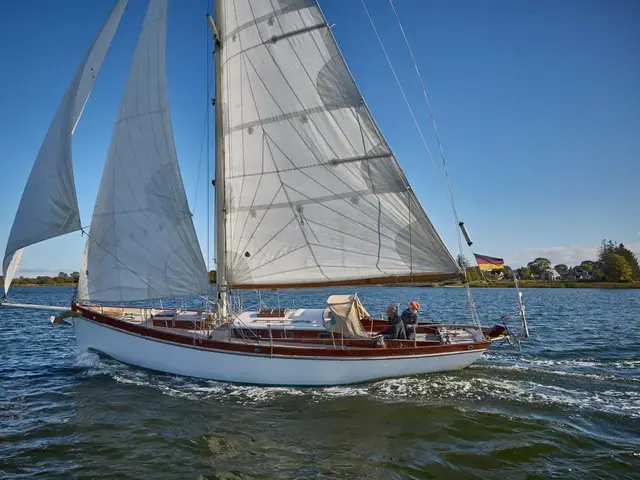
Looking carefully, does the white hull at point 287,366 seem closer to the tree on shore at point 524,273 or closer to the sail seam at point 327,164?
the sail seam at point 327,164

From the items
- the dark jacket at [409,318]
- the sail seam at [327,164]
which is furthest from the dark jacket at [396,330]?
the sail seam at [327,164]

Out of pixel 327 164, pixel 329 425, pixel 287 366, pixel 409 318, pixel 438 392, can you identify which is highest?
pixel 327 164

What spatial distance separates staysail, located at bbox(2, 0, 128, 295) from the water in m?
4.51

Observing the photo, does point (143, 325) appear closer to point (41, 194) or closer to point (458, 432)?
point (41, 194)

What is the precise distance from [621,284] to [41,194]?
→ 100654mm


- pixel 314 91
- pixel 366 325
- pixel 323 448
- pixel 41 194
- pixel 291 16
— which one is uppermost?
pixel 291 16

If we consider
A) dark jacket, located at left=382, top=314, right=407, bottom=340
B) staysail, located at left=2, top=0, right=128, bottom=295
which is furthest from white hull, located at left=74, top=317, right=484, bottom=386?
staysail, located at left=2, top=0, right=128, bottom=295

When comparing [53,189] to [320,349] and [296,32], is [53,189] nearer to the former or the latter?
[296,32]

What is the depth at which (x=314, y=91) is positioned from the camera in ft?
45.0

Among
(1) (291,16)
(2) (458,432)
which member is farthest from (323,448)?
(1) (291,16)

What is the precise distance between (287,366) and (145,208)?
678 cm

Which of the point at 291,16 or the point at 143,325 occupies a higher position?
the point at 291,16

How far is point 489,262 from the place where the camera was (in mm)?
13320

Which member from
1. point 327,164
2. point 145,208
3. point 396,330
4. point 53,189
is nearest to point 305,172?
point 327,164
